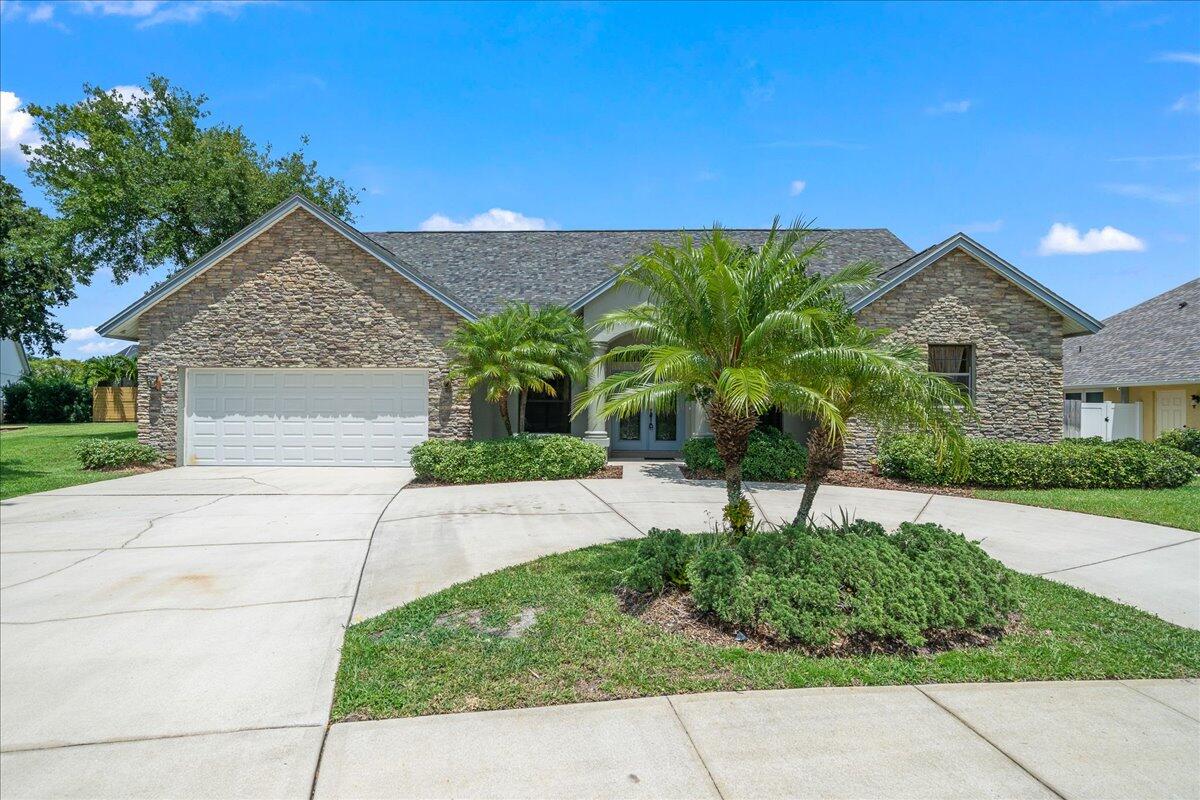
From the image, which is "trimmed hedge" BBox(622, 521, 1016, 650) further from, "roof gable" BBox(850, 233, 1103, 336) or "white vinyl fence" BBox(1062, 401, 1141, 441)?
"white vinyl fence" BBox(1062, 401, 1141, 441)

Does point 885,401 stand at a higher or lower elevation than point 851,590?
higher

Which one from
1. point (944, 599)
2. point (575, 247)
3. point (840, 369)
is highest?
point (575, 247)

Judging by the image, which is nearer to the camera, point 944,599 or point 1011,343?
point 944,599

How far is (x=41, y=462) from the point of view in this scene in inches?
592

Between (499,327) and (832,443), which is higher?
(499,327)

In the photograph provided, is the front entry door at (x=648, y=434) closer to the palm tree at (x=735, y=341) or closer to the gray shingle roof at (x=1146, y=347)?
the palm tree at (x=735, y=341)

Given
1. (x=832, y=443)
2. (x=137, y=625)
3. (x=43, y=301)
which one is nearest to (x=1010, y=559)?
(x=832, y=443)

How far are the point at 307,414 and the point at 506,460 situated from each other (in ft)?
18.2

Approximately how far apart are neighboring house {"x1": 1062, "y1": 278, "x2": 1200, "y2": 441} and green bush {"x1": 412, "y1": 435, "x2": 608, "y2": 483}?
16.0 m

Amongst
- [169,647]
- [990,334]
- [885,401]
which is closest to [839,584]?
[885,401]

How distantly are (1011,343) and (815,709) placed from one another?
44.9 ft

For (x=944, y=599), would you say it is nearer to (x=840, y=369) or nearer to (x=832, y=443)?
(x=832, y=443)

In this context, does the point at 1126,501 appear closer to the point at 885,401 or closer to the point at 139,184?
the point at 885,401

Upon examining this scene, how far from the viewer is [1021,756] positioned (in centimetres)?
349
